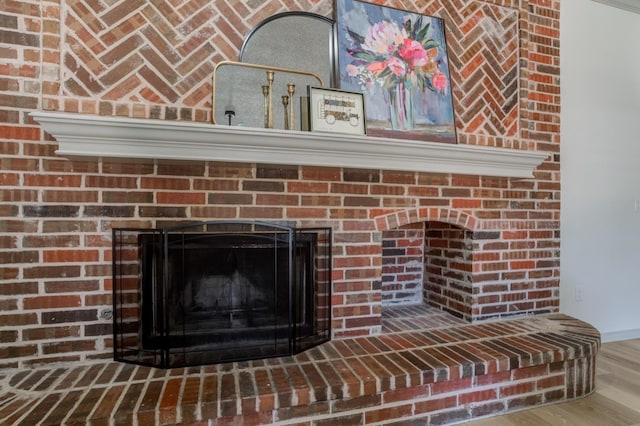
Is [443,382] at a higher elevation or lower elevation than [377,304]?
lower

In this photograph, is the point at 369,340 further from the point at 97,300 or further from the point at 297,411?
the point at 97,300

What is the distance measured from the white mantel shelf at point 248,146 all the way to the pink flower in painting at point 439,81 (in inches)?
16.6

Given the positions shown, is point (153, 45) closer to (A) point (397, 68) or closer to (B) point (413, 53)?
(A) point (397, 68)

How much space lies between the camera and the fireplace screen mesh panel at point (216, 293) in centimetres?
151

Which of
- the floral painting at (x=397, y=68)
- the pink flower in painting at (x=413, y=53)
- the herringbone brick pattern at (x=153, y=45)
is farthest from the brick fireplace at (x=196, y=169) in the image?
the pink flower in painting at (x=413, y=53)

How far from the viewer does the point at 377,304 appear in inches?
72.8

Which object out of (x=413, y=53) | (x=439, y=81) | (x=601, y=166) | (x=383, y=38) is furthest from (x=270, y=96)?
(x=601, y=166)

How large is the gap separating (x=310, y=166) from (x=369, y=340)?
980mm

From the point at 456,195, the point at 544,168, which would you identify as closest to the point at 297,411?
the point at 456,195

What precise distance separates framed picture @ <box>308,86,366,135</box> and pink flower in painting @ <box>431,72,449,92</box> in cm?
54

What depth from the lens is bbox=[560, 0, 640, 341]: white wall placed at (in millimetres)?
2365

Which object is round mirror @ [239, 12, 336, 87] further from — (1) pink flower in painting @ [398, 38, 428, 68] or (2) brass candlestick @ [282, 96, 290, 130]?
(1) pink flower in painting @ [398, 38, 428, 68]

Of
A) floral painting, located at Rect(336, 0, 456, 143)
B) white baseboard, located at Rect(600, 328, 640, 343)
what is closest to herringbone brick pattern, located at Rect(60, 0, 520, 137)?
floral painting, located at Rect(336, 0, 456, 143)

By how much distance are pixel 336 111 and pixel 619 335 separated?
2831mm
